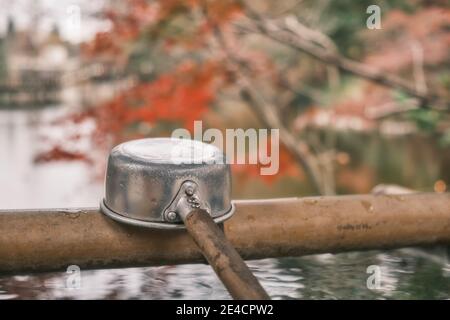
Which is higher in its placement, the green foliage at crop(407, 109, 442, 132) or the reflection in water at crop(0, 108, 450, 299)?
the green foliage at crop(407, 109, 442, 132)

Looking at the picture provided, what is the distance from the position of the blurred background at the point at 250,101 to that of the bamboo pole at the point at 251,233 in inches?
6.0

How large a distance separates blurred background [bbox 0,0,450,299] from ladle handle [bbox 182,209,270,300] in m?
0.39

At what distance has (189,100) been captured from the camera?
694cm

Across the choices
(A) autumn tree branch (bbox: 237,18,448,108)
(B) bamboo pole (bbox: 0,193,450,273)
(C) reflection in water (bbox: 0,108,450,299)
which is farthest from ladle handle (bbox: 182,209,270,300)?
(A) autumn tree branch (bbox: 237,18,448,108)

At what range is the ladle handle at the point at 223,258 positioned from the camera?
1186mm

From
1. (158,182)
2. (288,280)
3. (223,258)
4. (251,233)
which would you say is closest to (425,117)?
(288,280)

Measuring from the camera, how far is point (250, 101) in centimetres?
726

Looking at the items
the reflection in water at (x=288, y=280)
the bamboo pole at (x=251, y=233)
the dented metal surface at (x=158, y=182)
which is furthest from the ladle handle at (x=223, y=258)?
the reflection in water at (x=288, y=280)

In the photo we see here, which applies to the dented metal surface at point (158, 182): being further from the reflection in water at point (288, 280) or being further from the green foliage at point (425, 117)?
the green foliage at point (425, 117)

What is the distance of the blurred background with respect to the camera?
1.99 metres

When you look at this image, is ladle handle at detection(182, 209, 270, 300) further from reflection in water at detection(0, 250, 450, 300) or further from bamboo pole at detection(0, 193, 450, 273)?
reflection in water at detection(0, 250, 450, 300)

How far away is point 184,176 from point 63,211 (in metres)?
0.35

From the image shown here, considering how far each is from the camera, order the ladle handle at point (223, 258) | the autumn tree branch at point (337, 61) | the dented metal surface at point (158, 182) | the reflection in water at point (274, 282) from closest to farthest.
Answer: the ladle handle at point (223, 258) < the dented metal surface at point (158, 182) < the reflection in water at point (274, 282) < the autumn tree branch at point (337, 61)

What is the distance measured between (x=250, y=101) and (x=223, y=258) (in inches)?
239
